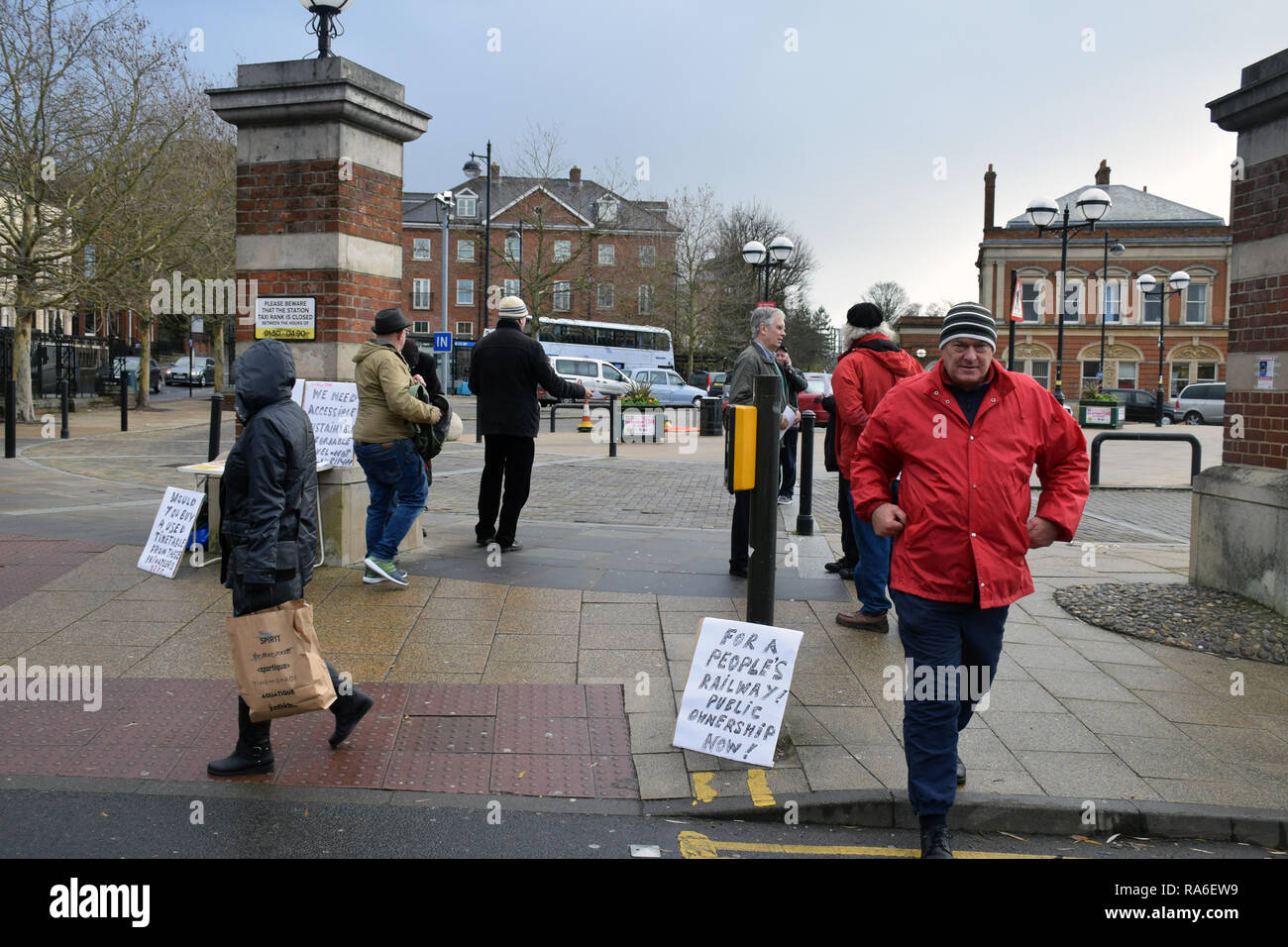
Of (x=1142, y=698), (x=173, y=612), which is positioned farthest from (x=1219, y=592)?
(x=173, y=612)

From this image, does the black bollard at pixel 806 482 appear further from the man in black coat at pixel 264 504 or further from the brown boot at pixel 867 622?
the man in black coat at pixel 264 504

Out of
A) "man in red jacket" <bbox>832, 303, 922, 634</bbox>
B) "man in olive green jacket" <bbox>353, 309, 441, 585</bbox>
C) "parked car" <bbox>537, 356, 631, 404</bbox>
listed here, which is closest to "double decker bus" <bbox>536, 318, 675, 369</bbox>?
"parked car" <bbox>537, 356, 631, 404</bbox>

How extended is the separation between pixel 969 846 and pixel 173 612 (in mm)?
4913

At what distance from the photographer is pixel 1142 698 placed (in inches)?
214

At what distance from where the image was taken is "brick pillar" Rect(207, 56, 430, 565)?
25.8 feet

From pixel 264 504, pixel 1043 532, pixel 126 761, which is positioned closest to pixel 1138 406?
pixel 1043 532

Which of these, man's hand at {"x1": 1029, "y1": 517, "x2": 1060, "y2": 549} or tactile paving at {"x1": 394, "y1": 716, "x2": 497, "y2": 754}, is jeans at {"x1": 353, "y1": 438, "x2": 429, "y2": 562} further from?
man's hand at {"x1": 1029, "y1": 517, "x2": 1060, "y2": 549}

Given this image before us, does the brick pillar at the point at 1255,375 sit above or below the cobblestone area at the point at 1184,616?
above

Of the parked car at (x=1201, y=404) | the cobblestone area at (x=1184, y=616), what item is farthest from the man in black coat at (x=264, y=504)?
the parked car at (x=1201, y=404)

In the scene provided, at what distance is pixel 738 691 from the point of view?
461 cm

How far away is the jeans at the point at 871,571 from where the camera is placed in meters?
6.39

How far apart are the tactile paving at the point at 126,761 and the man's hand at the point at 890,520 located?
10.1ft

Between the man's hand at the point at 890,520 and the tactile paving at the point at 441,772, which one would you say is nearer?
the man's hand at the point at 890,520

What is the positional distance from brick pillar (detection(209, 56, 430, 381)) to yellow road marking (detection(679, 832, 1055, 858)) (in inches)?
209
